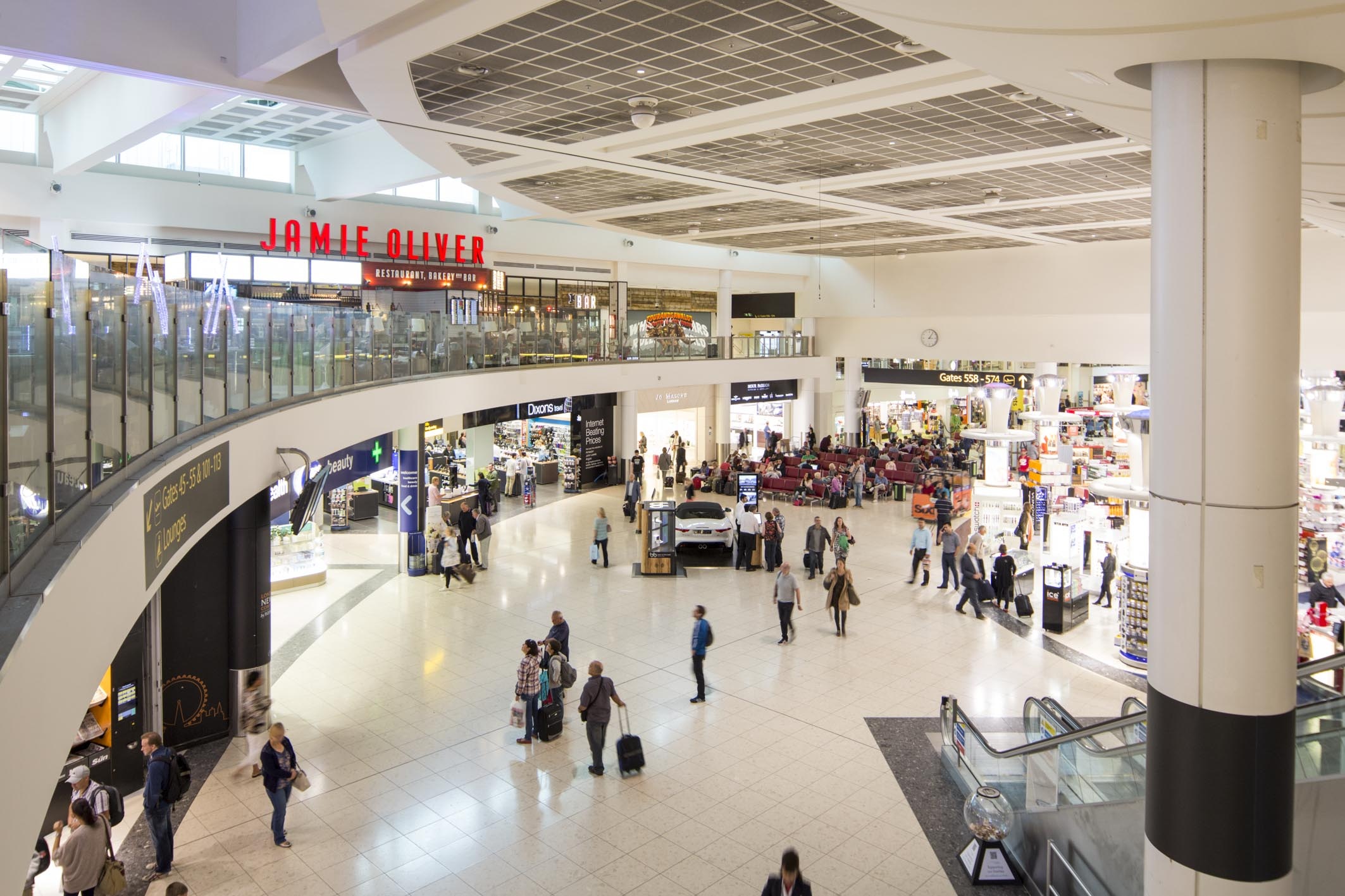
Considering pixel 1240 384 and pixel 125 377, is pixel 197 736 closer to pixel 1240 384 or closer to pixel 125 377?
pixel 125 377

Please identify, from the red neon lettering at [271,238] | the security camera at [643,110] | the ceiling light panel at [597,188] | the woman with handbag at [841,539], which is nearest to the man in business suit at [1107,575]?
the woman with handbag at [841,539]

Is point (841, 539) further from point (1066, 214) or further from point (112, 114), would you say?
point (112, 114)

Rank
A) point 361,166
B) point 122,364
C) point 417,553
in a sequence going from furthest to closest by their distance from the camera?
1. point 361,166
2. point 417,553
3. point 122,364

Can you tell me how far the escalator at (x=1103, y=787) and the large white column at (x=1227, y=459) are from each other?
1.32m

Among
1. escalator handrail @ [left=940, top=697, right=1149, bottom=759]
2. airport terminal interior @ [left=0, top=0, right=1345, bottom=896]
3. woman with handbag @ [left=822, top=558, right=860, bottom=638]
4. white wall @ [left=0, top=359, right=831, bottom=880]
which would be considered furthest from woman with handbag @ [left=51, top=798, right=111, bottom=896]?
woman with handbag @ [left=822, top=558, right=860, bottom=638]

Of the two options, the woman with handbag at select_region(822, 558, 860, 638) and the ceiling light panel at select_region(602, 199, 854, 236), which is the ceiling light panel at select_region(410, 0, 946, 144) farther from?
the ceiling light panel at select_region(602, 199, 854, 236)

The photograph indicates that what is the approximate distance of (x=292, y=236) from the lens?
20406mm

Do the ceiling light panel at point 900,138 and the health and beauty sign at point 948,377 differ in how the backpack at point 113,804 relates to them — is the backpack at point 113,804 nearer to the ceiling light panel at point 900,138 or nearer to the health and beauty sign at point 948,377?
the ceiling light panel at point 900,138

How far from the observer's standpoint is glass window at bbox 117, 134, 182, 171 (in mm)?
19016

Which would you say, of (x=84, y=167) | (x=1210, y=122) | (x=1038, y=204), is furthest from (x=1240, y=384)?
(x=84, y=167)

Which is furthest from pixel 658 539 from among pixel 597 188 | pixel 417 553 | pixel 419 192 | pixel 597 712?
pixel 419 192

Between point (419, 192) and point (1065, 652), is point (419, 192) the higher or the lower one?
the higher one

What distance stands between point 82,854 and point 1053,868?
6.94m

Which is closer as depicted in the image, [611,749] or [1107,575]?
[611,749]
